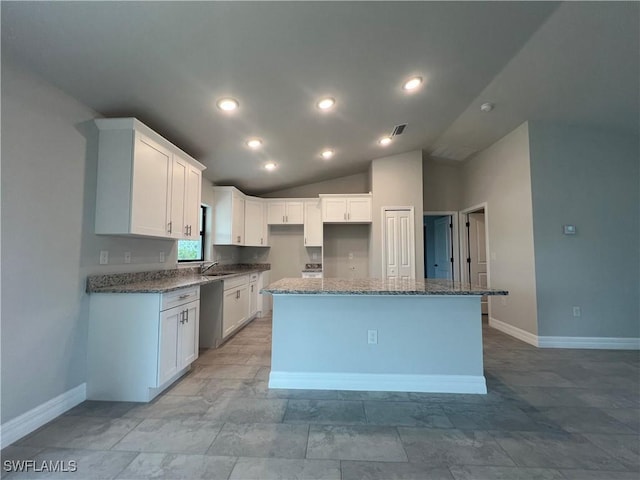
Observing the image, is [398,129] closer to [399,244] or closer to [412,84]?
[412,84]

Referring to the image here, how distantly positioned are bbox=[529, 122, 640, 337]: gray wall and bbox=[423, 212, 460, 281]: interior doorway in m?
1.85

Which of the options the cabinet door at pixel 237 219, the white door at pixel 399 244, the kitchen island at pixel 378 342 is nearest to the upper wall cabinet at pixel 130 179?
the kitchen island at pixel 378 342

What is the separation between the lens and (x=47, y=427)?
6.11 ft

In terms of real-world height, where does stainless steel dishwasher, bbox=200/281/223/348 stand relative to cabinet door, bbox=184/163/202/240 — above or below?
below

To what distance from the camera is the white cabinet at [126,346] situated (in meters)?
2.22

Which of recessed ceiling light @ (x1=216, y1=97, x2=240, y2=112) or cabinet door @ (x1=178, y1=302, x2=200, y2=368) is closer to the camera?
recessed ceiling light @ (x1=216, y1=97, x2=240, y2=112)

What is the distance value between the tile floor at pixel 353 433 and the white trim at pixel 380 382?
81 millimetres

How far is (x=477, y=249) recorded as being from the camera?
5.29m

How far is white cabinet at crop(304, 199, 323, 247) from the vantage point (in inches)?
210

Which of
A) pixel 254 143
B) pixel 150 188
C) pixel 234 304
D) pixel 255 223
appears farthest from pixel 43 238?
pixel 255 223

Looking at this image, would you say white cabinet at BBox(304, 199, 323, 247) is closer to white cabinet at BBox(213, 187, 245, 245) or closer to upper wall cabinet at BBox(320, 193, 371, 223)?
upper wall cabinet at BBox(320, 193, 371, 223)

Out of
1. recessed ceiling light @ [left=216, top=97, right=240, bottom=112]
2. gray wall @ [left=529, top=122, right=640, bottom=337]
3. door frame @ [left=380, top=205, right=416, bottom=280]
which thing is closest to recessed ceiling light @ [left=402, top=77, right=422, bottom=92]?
recessed ceiling light @ [left=216, top=97, right=240, bottom=112]

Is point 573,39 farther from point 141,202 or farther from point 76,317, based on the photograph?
point 76,317

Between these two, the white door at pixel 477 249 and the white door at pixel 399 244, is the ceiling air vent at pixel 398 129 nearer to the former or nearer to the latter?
the white door at pixel 399 244
